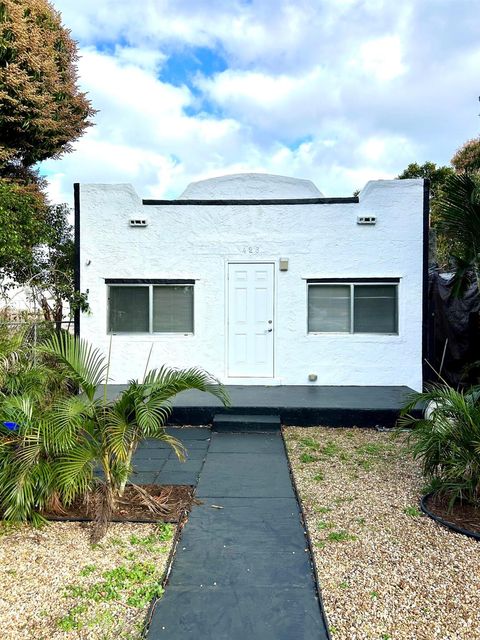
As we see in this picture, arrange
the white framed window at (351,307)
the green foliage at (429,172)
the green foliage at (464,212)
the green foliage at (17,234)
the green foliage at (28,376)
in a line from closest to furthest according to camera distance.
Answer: the green foliage at (28,376)
the green foliage at (464,212)
the green foliage at (17,234)
the white framed window at (351,307)
the green foliage at (429,172)

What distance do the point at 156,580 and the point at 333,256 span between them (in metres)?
6.70

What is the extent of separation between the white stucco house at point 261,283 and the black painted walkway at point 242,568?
379cm

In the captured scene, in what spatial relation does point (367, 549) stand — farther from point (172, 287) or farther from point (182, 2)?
point (182, 2)

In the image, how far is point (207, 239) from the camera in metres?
8.61

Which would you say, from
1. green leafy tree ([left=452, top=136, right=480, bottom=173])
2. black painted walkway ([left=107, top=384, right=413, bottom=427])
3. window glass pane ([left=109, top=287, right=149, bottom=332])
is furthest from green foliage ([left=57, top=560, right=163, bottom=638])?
green leafy tree ([left=452, top=136, right=480, bottom=173])

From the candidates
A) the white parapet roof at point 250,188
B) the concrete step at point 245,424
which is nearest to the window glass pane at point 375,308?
the white parapet roof at point 250,188

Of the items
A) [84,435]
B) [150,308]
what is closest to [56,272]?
[150,308]

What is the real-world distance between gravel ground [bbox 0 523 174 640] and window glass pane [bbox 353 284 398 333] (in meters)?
5.97

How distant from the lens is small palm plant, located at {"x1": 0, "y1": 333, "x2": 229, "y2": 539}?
3.48 m

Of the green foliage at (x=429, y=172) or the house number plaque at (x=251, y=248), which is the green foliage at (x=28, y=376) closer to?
the house number plaque at (x=251, y=248)

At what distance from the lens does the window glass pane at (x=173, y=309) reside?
870 centimetres

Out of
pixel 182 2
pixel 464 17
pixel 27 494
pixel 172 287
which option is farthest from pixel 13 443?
pixel 464 17

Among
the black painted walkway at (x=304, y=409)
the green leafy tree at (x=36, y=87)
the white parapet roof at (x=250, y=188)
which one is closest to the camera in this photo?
the black painted walkway at (x=304, y=409)

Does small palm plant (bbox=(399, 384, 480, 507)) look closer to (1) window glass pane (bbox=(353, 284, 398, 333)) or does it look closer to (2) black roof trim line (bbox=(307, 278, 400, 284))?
(1) window glass pane (bbox=(353, 284, 398, 333))
